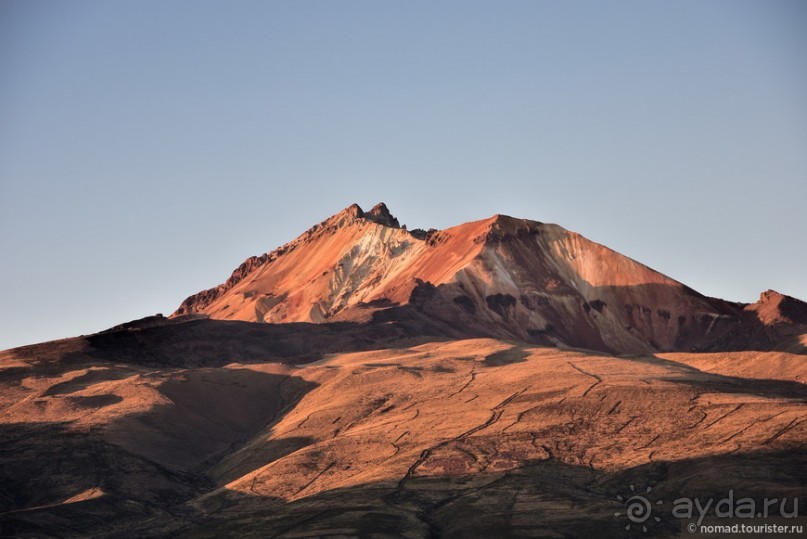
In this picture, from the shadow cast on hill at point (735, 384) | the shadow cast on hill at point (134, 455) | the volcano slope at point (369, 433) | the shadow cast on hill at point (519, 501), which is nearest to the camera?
the shadow cast on hill at point (519, 501)

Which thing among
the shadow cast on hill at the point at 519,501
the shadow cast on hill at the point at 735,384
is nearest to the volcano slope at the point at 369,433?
the shadow cast on hill at the point at 519,501

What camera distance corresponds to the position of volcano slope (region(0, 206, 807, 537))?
274ft

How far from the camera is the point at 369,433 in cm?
10700

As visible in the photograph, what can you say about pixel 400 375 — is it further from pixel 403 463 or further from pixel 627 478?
pixel 627 478

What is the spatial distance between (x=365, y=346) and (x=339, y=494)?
227 feet

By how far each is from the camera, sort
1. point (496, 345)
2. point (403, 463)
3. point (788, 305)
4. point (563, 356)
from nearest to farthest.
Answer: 1. point (403, 463)
2. point (563, 356)
3. point (496, 345)
4. point (788, 305)

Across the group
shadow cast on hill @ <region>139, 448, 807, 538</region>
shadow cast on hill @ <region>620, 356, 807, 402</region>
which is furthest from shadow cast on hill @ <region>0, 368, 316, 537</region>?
shadow cast on hill @ <region>620, 356, 807, 402</region>

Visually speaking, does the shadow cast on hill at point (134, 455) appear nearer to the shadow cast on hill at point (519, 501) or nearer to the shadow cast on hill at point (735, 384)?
the shadow cast on hill at point (519, 501)

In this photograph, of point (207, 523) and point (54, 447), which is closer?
point (207, 523)

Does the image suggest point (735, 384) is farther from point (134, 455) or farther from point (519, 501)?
point (134, 455)

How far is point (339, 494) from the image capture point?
88.8 metres

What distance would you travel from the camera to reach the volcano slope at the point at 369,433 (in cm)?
8356

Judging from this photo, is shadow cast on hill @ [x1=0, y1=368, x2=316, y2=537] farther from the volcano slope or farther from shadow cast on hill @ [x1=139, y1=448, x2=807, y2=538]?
shadow cast on hill @ [x1=139, y1=448, x2=807, y2=538]

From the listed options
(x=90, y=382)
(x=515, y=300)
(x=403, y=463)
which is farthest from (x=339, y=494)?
(x=515, y=300)
